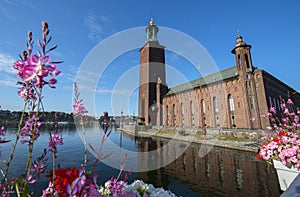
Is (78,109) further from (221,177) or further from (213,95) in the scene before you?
(213,95)

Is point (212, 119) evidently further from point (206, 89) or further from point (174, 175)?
point (174, 175)

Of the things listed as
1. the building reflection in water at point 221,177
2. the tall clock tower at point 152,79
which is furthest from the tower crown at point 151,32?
the building reflection in water at point 221,177

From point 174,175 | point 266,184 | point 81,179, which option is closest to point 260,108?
point 266,184

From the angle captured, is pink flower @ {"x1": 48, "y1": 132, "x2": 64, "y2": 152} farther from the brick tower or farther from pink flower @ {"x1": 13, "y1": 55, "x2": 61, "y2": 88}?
the brick tower

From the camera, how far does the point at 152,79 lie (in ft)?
176

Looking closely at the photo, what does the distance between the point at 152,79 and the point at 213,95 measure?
24.1 metres

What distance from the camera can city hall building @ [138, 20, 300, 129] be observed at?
2803 centimetres

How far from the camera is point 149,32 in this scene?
56.2 m

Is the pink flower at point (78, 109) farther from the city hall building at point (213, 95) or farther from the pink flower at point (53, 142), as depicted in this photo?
the city hall building at point (213, 95)

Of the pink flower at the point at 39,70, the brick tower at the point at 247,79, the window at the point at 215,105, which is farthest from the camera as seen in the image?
the window at the point at 215,105

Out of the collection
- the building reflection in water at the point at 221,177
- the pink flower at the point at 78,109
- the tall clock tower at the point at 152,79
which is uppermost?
the tall clock tower at the point at 152,79

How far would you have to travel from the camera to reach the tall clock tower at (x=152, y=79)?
50.3 meters

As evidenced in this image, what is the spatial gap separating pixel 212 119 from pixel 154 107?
2096 cm

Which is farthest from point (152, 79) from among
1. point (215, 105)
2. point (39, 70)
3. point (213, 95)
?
point (39, 70)
